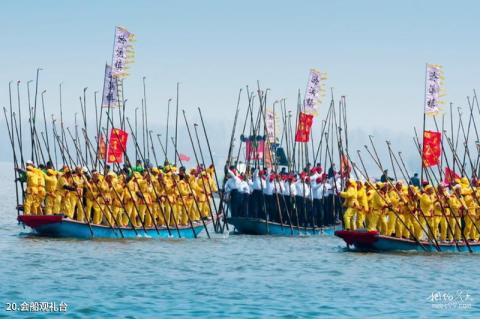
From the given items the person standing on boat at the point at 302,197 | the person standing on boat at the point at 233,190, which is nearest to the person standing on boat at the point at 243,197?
the person standing on boat at the point at 233,190

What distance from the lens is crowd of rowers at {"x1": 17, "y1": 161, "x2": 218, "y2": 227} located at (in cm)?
3716

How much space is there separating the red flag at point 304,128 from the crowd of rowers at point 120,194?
7910mm

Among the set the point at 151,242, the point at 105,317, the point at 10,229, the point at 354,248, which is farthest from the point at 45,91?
the point at 105,317

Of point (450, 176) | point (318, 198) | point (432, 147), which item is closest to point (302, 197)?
point (318, 198)

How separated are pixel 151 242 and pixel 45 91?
38.0 ft

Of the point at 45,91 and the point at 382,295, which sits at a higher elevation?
the point at 45,91

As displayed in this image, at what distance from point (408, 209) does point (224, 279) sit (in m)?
8.33

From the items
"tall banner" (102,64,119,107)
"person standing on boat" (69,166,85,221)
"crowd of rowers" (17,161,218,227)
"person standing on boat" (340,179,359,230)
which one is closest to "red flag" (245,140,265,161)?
"crowd of rowers" (17,161,218,227)

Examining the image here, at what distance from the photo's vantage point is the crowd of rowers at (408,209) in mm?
35281

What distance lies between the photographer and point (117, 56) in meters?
41.2

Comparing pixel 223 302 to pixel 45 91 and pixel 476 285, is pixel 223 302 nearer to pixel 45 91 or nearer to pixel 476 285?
pixel 476 285

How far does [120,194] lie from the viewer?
1538 inches

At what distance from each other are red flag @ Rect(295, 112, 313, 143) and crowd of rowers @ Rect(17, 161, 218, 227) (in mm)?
7910

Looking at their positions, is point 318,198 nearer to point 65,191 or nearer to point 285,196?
point 285,196
